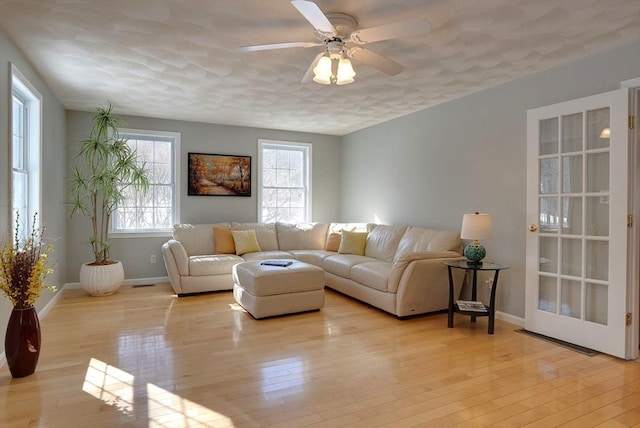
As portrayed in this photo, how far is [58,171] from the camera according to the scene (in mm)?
4605

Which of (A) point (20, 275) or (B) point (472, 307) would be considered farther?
(B) point (472, 307)

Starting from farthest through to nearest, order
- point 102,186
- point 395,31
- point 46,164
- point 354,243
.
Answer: point 354,243 < point 102,186 < point 46,164 < point 395,31

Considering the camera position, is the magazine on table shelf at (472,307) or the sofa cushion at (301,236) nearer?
the magazine on table shelf at (472,307)

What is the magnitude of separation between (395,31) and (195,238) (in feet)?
13.6

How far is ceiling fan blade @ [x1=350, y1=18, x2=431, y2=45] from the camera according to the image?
2.03m

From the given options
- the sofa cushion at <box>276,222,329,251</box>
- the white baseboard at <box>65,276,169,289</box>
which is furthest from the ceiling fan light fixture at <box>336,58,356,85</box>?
the white baseboard at <box>65,276,169,289</box>

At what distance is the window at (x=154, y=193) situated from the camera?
5434 millimetres

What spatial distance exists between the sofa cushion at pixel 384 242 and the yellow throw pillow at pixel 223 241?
1.95 meters

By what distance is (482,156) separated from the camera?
4.12 m

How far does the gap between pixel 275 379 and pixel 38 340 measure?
1.67 metres

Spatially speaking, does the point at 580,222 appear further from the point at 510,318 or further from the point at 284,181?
the point at 284,181

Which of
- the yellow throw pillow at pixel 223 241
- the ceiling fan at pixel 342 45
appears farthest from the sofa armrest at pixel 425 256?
the yellow throw pillow at pixel 223 241

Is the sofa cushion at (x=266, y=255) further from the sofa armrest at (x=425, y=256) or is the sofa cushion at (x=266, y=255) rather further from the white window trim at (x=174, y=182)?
the sofa armrest at (x=425, y=256)

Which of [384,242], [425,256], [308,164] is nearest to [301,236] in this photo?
[308,164]
